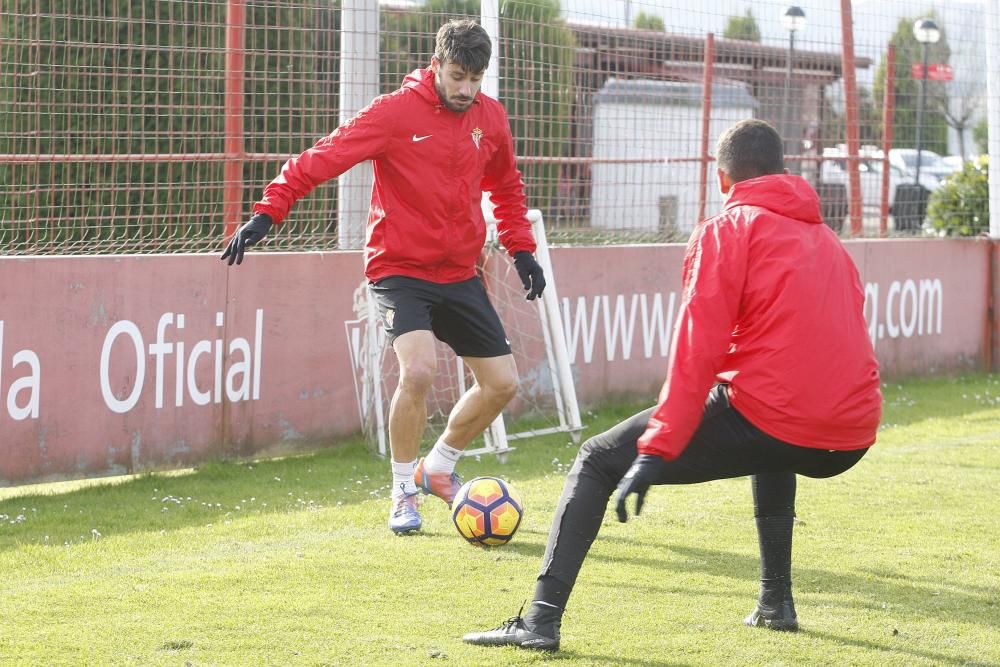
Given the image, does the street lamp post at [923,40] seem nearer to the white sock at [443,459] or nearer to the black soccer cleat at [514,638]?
the white sock at [443,459]

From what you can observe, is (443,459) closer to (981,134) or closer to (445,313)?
(445,313)

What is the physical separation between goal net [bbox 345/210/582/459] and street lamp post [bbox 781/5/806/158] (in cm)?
399

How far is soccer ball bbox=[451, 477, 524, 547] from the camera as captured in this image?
565cm

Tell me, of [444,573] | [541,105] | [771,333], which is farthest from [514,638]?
[541,105]

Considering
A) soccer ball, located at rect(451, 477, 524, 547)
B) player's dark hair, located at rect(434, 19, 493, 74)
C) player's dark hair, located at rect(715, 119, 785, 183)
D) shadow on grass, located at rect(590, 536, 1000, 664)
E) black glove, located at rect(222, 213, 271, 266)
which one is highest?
player's dark hair, located at rect(434, 19, 493, 74)

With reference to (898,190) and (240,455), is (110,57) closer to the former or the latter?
(240,455)

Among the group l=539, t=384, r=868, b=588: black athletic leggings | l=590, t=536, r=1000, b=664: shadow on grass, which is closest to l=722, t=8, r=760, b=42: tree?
l=590, t=536, r=1000, b=664: shadow on grass

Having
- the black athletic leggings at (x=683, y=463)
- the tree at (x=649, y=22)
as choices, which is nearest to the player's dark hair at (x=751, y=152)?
the black athletic leggings at (x=683, y=463)

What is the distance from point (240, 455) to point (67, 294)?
4.68ft

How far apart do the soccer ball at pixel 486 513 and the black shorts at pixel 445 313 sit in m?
0.74

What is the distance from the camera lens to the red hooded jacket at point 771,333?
393 centimetres

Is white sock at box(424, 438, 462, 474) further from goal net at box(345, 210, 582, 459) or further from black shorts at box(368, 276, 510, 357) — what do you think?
goal net at box(345, 210, 582, 459)

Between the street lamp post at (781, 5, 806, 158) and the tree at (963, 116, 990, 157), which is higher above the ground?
the street lamp post at (781, 5, 806, 158)

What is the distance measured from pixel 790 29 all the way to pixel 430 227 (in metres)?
6.68
